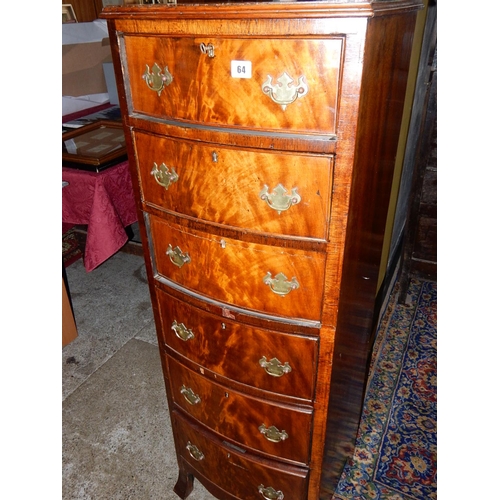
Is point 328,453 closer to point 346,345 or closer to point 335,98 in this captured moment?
point 346,345

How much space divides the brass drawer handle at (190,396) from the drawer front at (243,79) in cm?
84

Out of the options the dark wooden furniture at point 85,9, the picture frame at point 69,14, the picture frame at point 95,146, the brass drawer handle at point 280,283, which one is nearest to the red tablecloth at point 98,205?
the picture frame at point 95,146

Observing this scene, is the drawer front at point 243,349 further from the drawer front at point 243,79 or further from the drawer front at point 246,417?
the drawer front at point 243,79

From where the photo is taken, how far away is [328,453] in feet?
4.21

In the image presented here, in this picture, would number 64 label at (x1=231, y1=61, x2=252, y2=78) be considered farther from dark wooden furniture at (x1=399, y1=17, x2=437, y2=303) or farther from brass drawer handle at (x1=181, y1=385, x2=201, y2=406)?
dark wooden furniture at (x1=399, y1=17, x2=437, y2=303)

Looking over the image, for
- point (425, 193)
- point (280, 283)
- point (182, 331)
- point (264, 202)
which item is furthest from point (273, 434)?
point (425, 193)

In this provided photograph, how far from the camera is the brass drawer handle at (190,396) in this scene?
1.34 metres

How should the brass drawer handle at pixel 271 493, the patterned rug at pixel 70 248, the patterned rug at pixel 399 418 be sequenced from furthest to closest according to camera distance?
the patterned rug at pixel 70 248 → the patterned rug at pixel 399 418 → the brass drawer handle at pixel 271 493

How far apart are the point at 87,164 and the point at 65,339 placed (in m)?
1.00

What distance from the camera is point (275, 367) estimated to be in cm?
112

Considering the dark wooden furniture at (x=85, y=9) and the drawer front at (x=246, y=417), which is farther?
the dark wooden furniture at (x=85, y=9)

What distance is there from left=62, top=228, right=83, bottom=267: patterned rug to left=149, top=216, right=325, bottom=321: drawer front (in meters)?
2.28

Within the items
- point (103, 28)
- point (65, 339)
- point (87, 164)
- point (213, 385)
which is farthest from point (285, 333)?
point (103, 28)

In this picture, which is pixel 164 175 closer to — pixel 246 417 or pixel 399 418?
pixel 246 417
